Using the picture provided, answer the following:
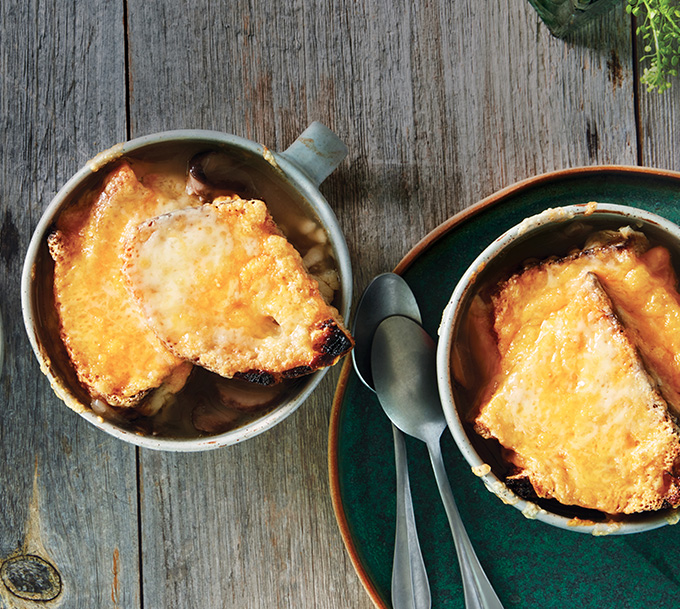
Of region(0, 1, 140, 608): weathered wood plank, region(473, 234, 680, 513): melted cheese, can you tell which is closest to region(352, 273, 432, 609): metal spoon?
region(473, 234, 680, 513): melted cheese

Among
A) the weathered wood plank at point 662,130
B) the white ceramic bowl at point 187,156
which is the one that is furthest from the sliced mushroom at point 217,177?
the weathered wood plank at point 662,130

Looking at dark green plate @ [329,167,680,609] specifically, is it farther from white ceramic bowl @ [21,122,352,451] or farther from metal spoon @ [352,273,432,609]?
white ceramic bowl @ [21,122,352,451]

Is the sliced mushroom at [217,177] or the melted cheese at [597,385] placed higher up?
the sliced mushroom at [217,177]

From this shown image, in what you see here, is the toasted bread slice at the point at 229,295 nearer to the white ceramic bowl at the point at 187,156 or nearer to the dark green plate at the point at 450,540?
the white ceramic bowl at the point at 187,156

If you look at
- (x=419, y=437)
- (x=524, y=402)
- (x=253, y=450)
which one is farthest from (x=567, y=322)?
(x=253, y=450)

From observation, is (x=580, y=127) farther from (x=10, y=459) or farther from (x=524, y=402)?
(x=10, y=459)
